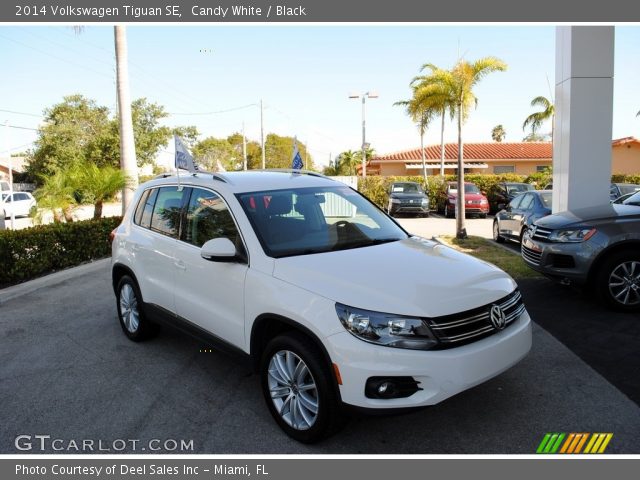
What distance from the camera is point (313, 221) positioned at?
4250mm

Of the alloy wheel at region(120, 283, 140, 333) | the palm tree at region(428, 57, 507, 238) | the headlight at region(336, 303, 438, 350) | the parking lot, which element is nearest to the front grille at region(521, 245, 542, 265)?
the parking lot

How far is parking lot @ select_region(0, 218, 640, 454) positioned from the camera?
344cm

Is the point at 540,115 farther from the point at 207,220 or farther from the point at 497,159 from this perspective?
the point at 207,220

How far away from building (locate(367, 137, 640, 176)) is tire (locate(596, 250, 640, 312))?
31.1 metres

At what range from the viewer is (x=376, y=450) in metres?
3.30

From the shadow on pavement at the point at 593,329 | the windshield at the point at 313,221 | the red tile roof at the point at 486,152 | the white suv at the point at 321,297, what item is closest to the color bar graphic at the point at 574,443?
the white suv at the point at 321,297

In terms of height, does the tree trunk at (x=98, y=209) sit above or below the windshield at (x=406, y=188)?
below

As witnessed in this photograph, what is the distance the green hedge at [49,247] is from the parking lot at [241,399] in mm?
3034

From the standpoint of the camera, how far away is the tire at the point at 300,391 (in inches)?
124

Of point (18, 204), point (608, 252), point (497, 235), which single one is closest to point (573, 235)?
point (608, 252)

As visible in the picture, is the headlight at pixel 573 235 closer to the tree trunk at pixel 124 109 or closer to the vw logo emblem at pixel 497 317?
the vw logo emblem at pixel 497 317

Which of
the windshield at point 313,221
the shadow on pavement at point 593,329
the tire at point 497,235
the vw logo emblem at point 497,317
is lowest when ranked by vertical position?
the shadow on pavement at point 593,329

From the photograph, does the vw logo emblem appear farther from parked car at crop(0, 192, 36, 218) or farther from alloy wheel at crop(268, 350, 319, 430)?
parked car at crop(0, 192, 36, 218)

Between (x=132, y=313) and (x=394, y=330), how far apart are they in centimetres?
355
